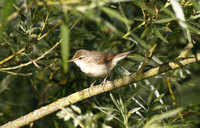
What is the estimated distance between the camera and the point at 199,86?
158 inches

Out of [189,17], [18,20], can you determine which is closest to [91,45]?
[18,20]

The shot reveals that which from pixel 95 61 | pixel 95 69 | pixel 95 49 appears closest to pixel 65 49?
pixel 95 49

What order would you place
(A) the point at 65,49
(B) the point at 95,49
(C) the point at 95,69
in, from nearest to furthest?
(A) the point at 65,49
(B) the point at 95,49
(C) the point at 95,69

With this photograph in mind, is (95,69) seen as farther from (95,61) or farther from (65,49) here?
(65,49)

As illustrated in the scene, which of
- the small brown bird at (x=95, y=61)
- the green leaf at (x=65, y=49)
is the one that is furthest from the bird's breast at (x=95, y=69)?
the green leaf at (x=65, y=49)

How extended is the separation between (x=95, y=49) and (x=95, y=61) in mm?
367

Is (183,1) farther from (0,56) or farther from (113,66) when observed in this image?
(0,56)

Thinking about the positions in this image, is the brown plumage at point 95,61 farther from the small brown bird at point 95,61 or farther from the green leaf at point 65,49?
the green leaf at point 65,49

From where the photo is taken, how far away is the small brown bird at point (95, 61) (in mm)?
2756

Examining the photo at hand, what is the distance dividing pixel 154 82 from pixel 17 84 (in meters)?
1.73

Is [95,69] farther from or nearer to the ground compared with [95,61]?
nearer to the ground

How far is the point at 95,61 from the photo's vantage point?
10.2ft

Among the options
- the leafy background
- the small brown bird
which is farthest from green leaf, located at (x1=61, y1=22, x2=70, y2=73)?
the small brown bird

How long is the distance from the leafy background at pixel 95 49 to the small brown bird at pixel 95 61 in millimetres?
75
